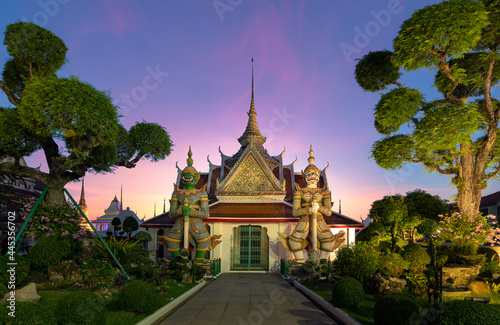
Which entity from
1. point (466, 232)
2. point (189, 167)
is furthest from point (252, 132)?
point (466, 232)

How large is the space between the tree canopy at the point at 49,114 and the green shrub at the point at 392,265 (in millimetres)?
12050

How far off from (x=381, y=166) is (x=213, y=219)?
380 inches

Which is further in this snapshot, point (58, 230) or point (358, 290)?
point (58, 230)

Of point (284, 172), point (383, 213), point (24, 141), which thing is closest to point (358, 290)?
point (383, 213)

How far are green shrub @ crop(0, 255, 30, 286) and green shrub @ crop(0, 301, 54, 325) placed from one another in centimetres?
684

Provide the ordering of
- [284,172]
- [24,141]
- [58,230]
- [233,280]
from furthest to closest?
[284,172] → [233,280] → [24,141] → [58,230]

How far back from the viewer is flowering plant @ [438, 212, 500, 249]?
43.9ft

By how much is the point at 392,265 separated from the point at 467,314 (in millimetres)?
6740

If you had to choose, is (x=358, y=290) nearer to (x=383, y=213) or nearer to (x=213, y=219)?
(x=383, y=213)

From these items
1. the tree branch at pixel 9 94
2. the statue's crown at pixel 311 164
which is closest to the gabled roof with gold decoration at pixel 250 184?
the statue's crown at pixel 311 164

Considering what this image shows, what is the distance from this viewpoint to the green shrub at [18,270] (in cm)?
1043

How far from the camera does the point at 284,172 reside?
26.3 meters

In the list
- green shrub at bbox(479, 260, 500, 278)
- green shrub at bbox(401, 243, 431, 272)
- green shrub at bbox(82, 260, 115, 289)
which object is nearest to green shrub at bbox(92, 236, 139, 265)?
green shrub at bbox(82, 260, 115, 289)

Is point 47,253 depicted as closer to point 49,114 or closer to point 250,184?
point 49,114
